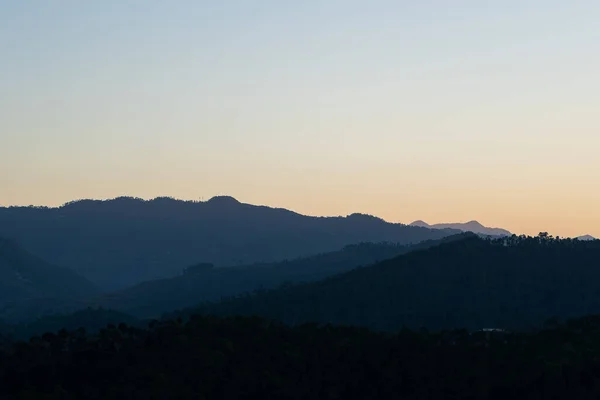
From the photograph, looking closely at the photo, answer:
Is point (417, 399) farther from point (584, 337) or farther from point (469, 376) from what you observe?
point (584, 337)

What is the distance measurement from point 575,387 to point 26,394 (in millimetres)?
54175

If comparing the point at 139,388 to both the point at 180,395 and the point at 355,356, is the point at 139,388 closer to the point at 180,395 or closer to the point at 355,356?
the point at 180,395

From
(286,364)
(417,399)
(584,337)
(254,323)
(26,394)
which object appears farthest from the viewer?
(254,323)

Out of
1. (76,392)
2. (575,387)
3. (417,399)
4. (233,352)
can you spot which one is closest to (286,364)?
(233,352)

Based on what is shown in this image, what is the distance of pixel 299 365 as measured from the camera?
359 ft

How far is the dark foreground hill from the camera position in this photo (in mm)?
100562

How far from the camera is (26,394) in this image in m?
93.9

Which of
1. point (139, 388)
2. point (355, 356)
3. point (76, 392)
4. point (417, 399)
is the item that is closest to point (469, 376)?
point (417, 399)

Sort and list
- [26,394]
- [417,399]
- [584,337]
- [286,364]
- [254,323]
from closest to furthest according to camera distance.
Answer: [26,394]
[417,399]
[286,364]
[584,337]
[254,323]

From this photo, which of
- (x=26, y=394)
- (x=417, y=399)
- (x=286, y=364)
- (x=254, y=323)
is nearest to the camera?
(x=26, y=394)

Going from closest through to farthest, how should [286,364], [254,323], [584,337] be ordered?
[286,364] < [584,337] < [254,323]

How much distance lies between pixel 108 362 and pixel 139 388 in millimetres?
12726

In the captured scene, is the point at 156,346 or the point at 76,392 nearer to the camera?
the point at 76,392

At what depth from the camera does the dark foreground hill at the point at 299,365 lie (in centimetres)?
10056
